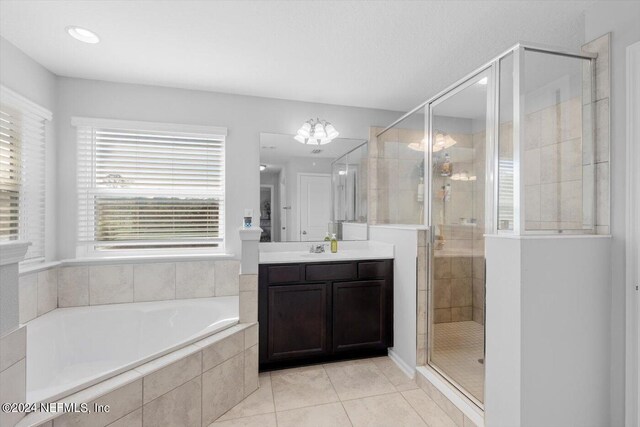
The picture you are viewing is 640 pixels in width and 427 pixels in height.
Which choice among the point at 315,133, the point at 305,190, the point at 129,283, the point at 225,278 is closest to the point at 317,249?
the point at 305,190

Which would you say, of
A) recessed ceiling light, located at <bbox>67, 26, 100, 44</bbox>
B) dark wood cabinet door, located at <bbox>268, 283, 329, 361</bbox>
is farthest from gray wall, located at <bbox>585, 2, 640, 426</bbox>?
recessed ceiling light, located at <bbox>67, 26, 100, 44</bbox>

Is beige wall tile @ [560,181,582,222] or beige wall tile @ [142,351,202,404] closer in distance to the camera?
beige wall tile @ [142,351,202,404]

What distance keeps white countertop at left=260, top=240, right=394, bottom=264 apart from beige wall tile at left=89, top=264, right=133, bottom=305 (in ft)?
3.83

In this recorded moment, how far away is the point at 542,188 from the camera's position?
165 cm

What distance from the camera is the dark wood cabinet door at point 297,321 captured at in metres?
2.42

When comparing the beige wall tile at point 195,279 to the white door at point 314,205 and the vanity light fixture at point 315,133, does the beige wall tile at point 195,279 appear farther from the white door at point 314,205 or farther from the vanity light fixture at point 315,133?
the vanity light fixture at point 315,133

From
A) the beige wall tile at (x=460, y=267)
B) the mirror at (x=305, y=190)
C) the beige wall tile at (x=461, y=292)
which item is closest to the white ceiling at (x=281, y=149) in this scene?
the mirror at (x=305, y=190)

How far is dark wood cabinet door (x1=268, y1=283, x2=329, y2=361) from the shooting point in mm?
2424

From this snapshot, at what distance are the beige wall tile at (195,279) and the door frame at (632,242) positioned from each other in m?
2.86

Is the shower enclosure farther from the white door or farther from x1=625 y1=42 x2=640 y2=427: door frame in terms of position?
the white door


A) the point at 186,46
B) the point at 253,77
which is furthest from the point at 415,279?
the point at 186,46

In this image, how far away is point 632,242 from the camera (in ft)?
5.06

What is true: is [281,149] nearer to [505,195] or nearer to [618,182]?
[505,195]

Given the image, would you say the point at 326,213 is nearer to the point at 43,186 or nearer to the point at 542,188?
the point at 542,188
